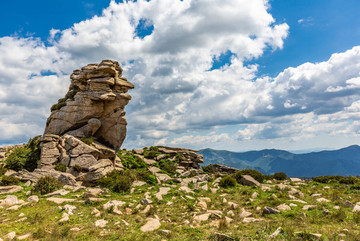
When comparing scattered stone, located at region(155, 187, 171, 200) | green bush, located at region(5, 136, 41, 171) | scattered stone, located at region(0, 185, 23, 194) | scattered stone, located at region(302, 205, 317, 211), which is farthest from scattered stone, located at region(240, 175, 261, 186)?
green bush, located at region(5, 136, 41, 171)

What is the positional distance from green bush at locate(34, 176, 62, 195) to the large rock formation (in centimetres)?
1541

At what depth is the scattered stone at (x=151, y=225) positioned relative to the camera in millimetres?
10559

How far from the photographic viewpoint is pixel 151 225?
11.0m

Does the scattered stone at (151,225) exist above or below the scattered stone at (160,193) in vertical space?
above

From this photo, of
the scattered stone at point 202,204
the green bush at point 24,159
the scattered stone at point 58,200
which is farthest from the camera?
the green bush at point 24,159

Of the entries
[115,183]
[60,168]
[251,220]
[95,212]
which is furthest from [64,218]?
[60,168]

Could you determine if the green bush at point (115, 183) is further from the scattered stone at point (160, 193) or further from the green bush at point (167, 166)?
the green bush at point (167, 166)

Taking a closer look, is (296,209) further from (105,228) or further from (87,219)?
(87,219)

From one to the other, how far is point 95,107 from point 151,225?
29.3 metres

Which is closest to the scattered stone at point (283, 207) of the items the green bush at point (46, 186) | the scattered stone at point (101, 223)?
the scattered stone at point (101, 223)

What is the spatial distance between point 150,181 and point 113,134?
15480 mm

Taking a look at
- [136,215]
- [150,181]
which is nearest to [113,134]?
[150,181]

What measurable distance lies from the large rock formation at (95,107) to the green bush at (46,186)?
15.4 metres

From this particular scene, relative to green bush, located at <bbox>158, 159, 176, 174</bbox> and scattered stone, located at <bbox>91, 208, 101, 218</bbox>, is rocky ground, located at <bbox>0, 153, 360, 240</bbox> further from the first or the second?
green bush, located at <bbox>158, 159, 176, 174</bbox>
